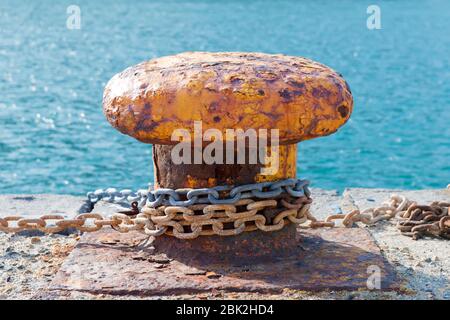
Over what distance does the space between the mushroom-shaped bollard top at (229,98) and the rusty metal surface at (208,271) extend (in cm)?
44

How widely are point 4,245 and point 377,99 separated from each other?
8466 mm

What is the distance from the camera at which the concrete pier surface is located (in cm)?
285

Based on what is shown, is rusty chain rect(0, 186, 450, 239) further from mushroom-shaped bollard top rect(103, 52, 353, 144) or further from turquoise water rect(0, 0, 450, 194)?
turquoise water rect(0, 0, 450, 194)

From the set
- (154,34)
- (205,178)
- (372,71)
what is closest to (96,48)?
(154,34)

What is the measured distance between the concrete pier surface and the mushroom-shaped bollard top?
55cm

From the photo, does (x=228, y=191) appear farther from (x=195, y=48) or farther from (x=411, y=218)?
(x=195, y=48)

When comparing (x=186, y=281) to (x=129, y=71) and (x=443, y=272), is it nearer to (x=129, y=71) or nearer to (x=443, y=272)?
(x=129, y=71)

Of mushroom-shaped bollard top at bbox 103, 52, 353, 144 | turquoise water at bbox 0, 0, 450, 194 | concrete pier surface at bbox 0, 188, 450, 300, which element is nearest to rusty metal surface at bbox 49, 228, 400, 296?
concrete pier surface at bbox 0, 188, 450, 300

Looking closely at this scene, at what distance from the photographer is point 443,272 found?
3.25 metres

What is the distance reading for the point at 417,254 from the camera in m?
3.47

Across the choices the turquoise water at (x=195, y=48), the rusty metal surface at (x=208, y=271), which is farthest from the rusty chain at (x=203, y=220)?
the turquoise water at (x=195, y=48)

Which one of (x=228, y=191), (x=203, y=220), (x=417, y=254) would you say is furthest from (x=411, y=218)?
(x=203, y=220)

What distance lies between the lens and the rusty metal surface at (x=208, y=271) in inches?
113

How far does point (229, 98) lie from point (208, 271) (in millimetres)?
599
